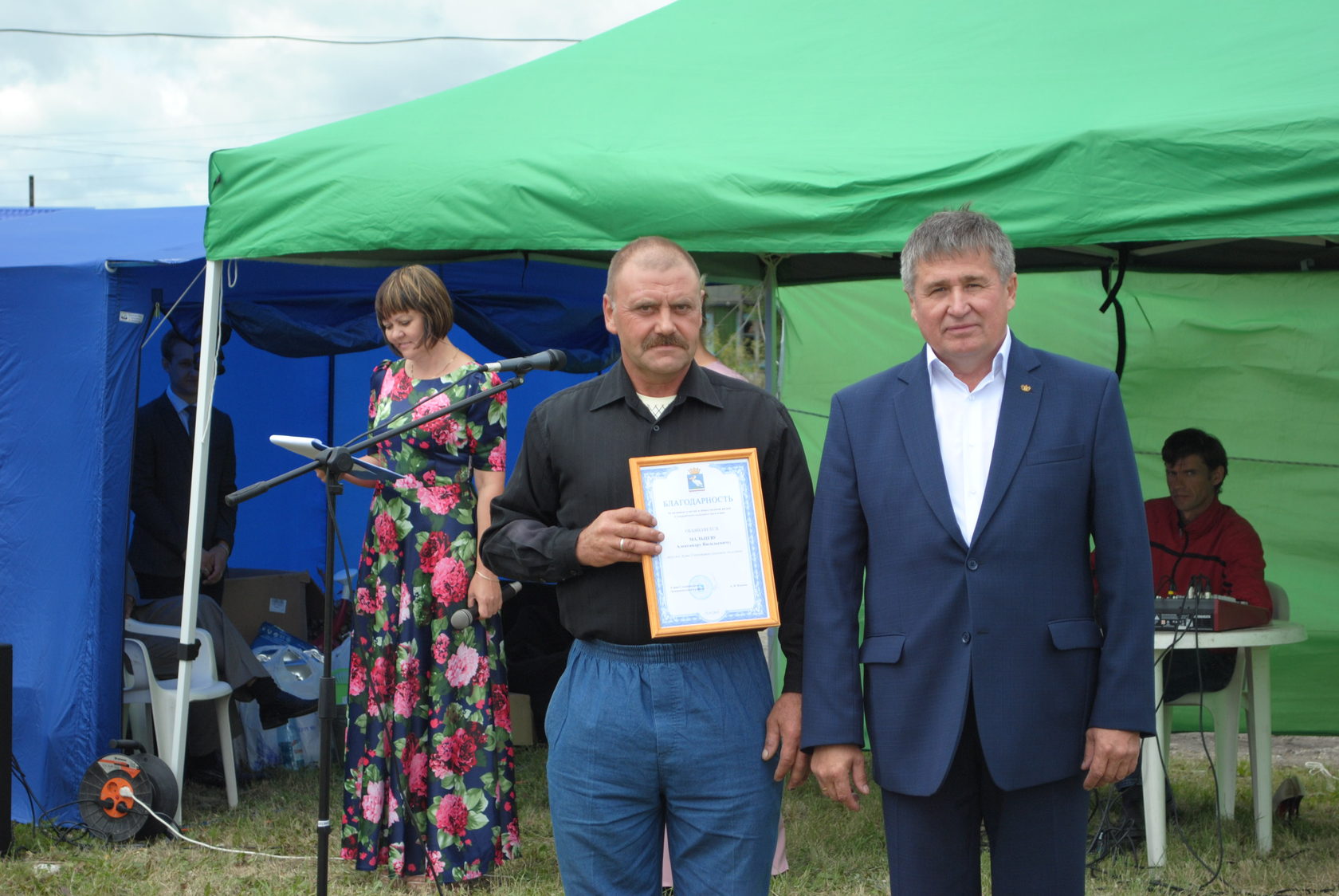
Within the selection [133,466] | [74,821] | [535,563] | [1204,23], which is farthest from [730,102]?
[74,821]

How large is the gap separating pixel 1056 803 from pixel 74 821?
12.8 feet

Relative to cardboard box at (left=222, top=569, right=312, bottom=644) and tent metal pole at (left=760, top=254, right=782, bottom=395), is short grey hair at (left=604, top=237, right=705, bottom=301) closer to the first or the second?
tent metal pole at (left=760, top=254, right=782, bottom=395)

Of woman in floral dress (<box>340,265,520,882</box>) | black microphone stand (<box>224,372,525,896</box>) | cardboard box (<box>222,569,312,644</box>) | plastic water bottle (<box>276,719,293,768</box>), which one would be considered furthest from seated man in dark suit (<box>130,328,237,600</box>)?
black microphone stand (<box>224,372,525,896</box>)

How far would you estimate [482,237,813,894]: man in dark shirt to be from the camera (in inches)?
82.7

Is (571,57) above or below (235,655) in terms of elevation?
above

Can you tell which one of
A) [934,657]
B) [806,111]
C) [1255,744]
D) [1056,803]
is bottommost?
[1255,744]

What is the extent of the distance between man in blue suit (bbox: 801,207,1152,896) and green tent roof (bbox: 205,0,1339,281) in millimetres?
1373

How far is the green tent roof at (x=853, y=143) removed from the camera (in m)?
3.34

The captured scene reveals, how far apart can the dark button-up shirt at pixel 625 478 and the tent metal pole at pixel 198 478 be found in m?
2.42

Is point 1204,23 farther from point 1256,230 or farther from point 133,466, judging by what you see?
point 133,466

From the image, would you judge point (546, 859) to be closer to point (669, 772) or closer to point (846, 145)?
Result: point (669, 772)

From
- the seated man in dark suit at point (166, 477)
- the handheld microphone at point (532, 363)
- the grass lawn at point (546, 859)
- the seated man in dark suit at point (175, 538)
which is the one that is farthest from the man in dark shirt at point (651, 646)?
the seated man in dark suit at point (166, 477)

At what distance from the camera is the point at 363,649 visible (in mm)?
3986

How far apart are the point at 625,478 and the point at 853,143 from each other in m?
1.90
